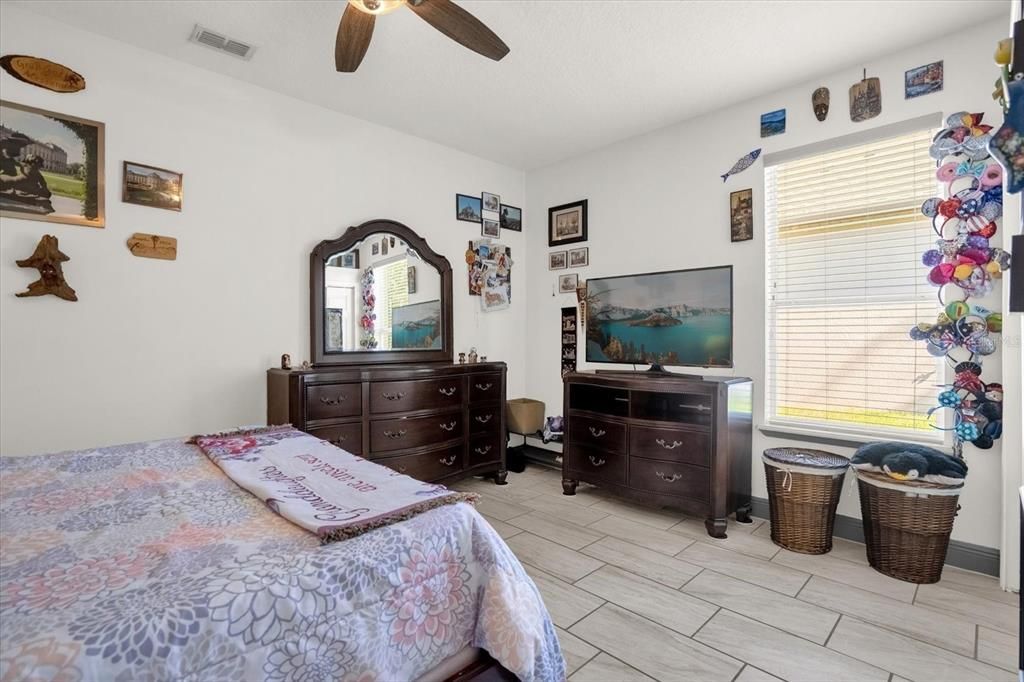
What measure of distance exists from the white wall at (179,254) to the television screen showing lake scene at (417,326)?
0.65 metres

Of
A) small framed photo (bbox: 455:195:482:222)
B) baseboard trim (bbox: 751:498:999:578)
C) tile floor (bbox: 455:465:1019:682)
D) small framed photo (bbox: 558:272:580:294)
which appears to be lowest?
tile floor (bbox: 455:465:1019:682)

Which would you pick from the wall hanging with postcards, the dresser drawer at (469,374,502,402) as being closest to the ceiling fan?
the wall hanging with postcards

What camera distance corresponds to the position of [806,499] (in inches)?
101

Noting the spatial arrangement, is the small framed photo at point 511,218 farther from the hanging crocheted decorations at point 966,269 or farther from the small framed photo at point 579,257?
the hanging crocheted decorations at point 966,269

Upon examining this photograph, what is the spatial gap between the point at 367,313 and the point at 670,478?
234 cm

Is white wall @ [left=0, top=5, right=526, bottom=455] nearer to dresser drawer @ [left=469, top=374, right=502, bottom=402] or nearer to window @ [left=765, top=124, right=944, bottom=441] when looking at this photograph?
dresser drawer @ [left=469, top=374, right=502, bottom=402]

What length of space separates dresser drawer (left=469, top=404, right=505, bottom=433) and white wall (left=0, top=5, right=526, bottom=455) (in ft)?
4.29

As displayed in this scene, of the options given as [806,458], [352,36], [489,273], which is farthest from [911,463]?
[352,36]

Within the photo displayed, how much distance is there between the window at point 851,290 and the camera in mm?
2609

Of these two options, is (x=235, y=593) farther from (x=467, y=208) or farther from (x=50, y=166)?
(x=467, y=208)

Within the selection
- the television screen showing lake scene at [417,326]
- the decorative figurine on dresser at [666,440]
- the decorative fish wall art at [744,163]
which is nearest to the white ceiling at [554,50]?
the decorative fish wall art at [744,163]

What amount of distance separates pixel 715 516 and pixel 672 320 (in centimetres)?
130

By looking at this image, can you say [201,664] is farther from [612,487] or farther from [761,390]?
[761,390]

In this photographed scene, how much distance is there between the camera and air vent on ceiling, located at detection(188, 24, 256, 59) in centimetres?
244
